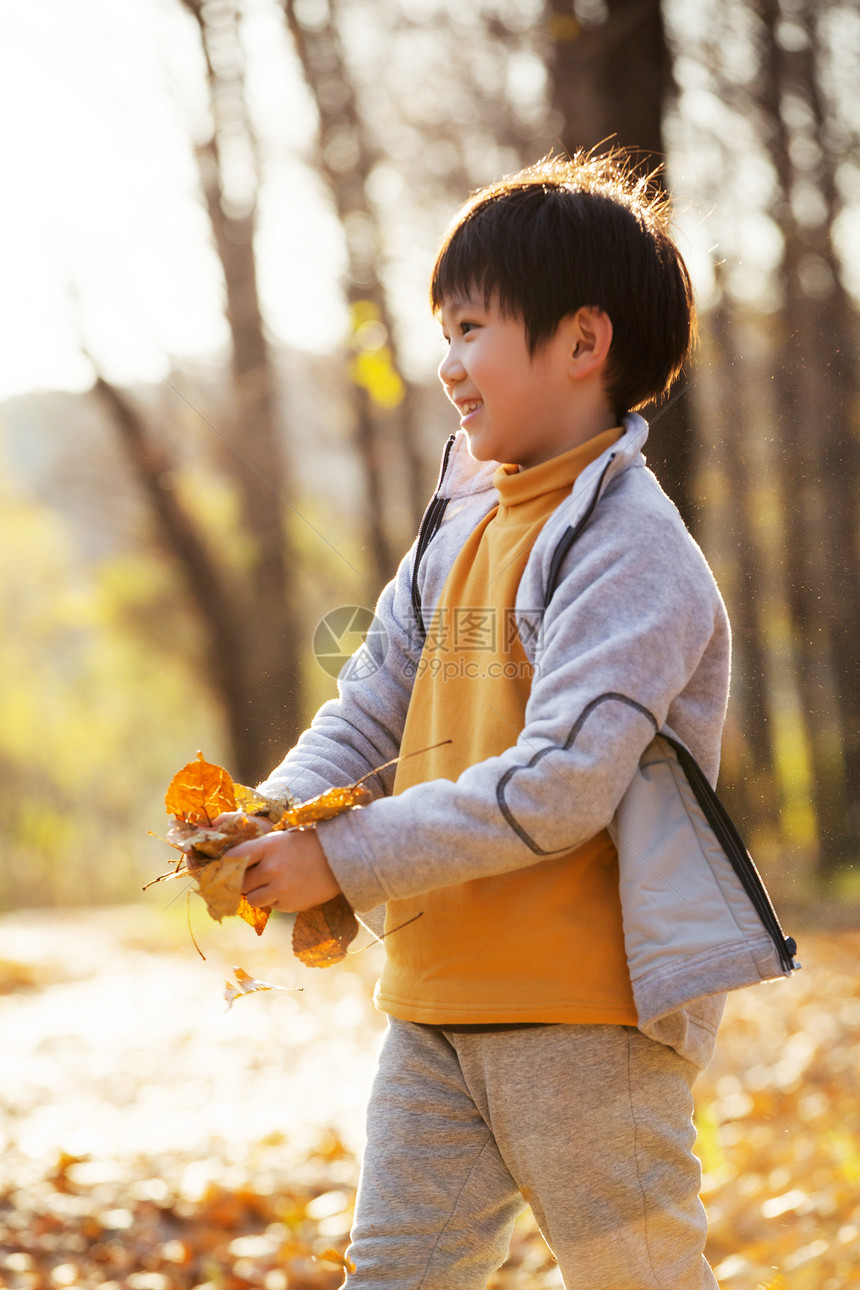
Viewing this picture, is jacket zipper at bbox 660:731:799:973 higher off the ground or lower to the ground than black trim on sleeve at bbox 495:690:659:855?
lower

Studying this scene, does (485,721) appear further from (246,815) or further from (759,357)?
(759,357)

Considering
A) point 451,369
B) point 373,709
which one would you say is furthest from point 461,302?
point 373,709

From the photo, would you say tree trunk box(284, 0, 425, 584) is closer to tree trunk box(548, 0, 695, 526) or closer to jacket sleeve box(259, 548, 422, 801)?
tree trunk box(548, 0, 695, 526)

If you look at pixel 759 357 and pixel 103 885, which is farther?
pixel 103 885

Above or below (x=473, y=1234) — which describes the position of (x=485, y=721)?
above

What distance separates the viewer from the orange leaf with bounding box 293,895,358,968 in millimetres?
1407

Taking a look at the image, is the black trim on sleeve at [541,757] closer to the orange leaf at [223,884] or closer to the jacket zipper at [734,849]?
the jacket zipper at [734,849]

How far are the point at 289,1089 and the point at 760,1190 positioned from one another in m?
2.28

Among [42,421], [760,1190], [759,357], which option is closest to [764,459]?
[759,357]

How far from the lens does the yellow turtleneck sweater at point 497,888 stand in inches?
54.7

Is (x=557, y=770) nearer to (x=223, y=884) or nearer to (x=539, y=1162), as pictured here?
(x=223, y=884)

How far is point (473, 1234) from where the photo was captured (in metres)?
1.47

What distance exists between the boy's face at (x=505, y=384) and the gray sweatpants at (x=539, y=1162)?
2.50ft

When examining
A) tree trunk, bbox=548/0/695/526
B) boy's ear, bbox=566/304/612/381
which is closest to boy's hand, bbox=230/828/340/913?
boy's ear, bbox=566/304/612/381
